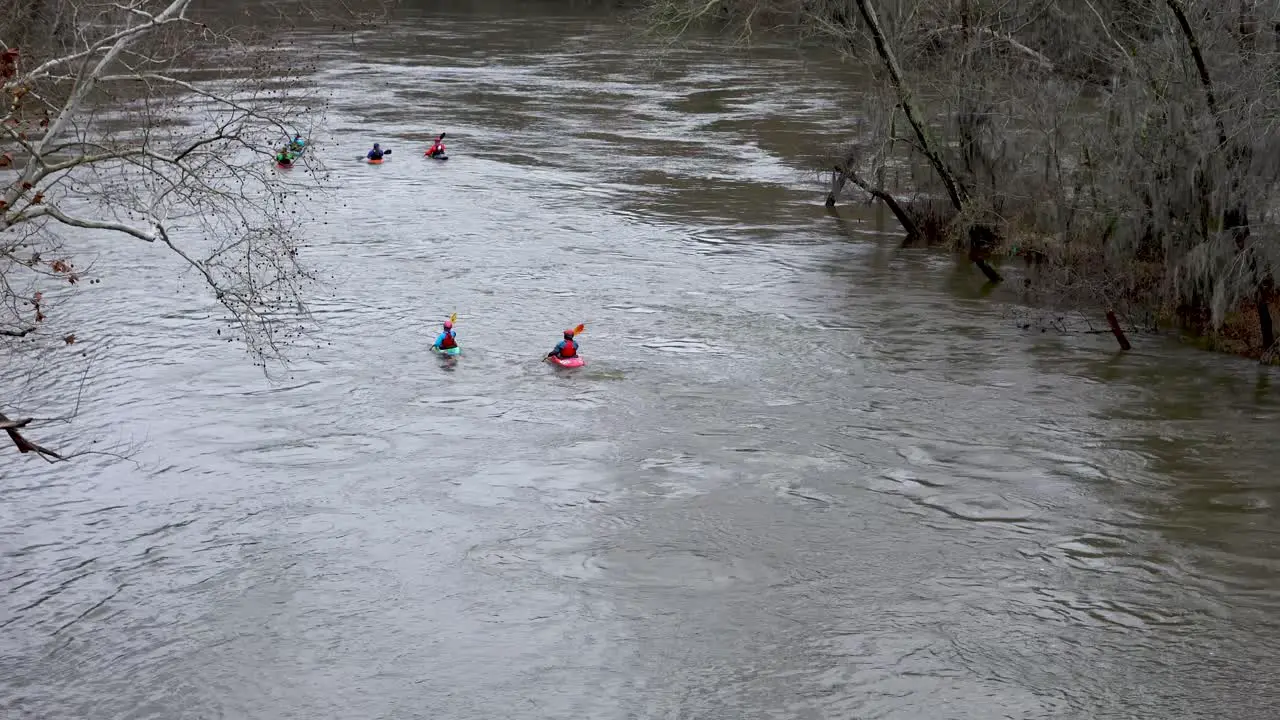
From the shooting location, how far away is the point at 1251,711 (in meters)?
9.73

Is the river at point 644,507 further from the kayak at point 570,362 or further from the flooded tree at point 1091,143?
the flooded tree at point 1091,143

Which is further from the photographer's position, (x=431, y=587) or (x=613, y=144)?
(x=613, y=144)

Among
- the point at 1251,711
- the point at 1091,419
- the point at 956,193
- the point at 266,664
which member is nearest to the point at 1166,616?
the point at 1251,711

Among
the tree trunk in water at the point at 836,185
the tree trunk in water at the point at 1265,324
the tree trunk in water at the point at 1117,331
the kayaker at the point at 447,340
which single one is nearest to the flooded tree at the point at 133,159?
the kayaker at the point at 447,340

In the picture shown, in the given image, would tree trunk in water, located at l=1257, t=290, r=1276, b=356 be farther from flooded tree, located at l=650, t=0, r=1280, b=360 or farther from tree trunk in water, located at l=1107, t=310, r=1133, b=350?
tree trunk in water, located at l=1107, t=310, r=1133, b=350

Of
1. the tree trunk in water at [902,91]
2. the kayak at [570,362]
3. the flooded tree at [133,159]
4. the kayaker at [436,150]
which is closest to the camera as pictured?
the flooded tree at [133,159]

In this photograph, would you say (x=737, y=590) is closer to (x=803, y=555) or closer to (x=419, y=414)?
(x=803, y=555)

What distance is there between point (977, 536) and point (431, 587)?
480 centimetres

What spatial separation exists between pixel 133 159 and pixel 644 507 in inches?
213

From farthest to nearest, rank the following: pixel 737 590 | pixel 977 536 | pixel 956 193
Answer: pixel 956 193 → pixel 977 536 → pixel 737 590

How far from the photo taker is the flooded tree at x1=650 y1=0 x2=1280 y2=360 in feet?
51.8

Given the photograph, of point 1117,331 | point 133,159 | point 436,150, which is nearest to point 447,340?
point 133,159

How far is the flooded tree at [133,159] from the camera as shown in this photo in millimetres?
9094

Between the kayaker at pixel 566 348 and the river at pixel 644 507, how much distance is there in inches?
13.4
